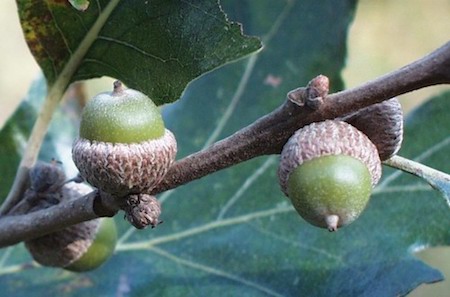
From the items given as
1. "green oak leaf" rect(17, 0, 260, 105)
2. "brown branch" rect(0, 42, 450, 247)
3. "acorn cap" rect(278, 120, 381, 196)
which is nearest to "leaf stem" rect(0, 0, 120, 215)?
"green oak leaf" rect(17, 0, 260, 105)

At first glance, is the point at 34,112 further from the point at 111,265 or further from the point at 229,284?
the point at 229,284

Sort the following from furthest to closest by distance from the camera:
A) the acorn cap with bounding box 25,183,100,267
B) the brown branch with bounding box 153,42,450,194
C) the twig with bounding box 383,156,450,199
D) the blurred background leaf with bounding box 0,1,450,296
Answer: the blurred background leaf with bounding box 0,1,450,296 < the acorn cap with bounding box 25,183,100,267 < the twig with bounding box 383,156,450,199 < the brown branch with bounding box 153,42,450,194

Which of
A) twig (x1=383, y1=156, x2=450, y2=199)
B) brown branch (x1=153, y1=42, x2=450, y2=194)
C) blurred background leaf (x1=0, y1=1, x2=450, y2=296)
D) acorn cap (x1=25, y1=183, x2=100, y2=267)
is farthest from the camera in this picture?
blurred background leaf (x1=0, y1=1, x2=450, y2=296)

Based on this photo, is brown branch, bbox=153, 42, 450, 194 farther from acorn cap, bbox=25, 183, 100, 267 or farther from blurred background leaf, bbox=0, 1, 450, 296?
blurred background leaf, bbox=0, 1, 450, 296

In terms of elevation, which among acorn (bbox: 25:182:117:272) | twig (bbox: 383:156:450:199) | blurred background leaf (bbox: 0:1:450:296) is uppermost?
twig (bbox: 383:156:450:199)

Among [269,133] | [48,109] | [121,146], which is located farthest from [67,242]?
[269,133]

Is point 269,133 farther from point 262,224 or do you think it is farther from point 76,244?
point 262,224

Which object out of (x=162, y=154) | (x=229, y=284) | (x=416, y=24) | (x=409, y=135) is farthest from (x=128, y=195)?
(x=416, y=24)
